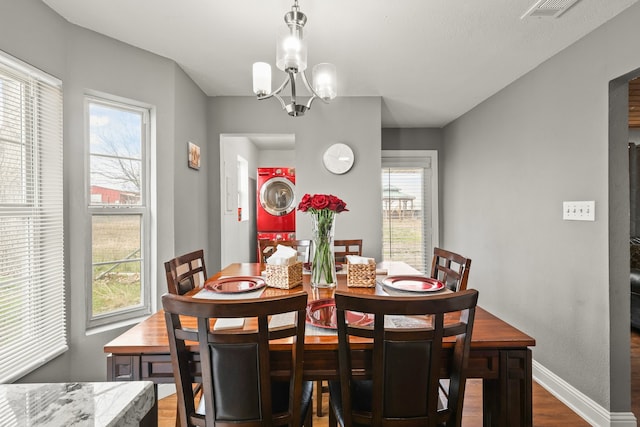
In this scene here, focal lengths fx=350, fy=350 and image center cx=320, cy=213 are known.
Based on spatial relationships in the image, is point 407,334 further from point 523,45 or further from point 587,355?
point 523,45

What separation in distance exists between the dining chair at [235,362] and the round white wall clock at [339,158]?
8.27ft

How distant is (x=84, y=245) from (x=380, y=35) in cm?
227

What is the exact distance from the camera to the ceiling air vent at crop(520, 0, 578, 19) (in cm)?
182

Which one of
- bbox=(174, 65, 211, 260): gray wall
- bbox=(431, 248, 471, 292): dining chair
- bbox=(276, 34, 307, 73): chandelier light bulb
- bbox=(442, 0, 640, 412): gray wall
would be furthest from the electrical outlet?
bbox=(174, 65, 211, 260): gray wall

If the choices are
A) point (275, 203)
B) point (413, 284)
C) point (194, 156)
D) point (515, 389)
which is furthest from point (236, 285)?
point (275, 203)

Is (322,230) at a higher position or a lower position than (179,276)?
higher

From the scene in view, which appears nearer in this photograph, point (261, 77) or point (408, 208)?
point (261, 77)

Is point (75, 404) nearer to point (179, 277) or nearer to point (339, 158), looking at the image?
point (179, 277)

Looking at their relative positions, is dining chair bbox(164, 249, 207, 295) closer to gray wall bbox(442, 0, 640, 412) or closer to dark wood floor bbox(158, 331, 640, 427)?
dark wood floor bbox(158, 331, 640, 427)

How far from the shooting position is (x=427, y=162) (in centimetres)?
480

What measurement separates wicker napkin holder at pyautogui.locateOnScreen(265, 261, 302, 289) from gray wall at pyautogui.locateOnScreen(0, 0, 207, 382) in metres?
1.20

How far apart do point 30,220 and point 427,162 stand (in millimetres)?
4280

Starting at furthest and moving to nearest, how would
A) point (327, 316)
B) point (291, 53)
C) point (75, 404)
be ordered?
point (291, 53)
point (327, 316)
point (75, 404)

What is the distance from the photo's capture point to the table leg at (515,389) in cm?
123
